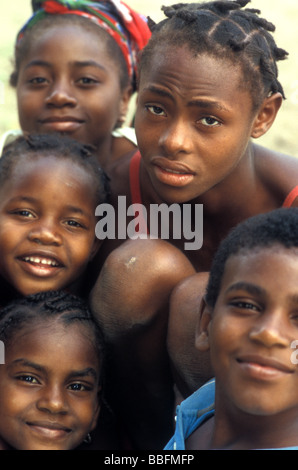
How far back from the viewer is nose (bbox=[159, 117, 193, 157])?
7.72 ft

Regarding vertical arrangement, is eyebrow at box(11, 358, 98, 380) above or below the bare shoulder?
below

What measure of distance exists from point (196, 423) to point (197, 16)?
113 cm

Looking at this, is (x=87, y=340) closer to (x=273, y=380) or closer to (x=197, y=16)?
(x=273, y=380)

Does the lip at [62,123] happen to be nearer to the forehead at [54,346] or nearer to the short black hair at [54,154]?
the short black hair at [54,154]

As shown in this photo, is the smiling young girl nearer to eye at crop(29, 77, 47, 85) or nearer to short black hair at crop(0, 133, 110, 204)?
short black hair at crop(0, 133, 110, 204)

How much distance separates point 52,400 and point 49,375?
74 millimetres

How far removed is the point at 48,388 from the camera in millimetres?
2264

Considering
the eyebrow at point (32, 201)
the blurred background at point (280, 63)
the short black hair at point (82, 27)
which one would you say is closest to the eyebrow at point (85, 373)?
the eyebrow at point (32, 201)

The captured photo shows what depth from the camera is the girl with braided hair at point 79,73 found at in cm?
321

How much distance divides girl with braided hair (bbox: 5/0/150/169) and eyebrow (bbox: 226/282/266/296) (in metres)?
1.42

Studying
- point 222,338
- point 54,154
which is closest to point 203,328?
point 222,338

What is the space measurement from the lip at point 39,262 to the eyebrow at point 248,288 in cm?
82

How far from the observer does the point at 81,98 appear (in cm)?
321

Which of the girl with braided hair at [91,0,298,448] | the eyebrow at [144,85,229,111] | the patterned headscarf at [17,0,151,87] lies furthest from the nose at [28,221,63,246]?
the patterned headscarf at [17,0,151,87]
